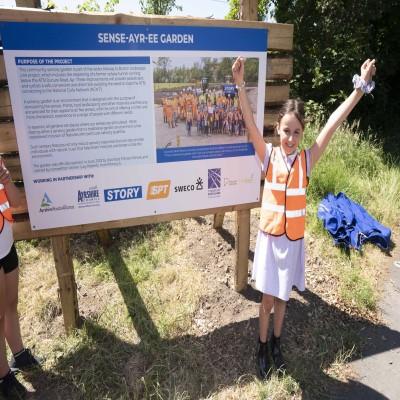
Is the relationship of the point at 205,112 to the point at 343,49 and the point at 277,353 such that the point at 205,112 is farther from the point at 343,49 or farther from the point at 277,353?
the point at 343,49

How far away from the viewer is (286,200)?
2.60 m

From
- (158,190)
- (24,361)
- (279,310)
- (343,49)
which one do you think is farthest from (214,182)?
(343,49)

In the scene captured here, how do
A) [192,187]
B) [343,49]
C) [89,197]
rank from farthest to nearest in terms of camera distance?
1. [343,49]
2. [192,187]
3. [89,197]

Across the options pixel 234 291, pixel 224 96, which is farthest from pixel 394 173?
pixel 224 96

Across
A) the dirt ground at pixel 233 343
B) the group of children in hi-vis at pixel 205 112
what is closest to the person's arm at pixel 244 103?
the group of children in hi-vis at pixel 205 112

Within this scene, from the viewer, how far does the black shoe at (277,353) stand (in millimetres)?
2891

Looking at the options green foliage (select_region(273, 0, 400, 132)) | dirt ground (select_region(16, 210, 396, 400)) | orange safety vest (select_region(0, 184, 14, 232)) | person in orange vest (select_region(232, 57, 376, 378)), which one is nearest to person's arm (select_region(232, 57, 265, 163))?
person in orange vest (select_region(232, 57, 376, 378))

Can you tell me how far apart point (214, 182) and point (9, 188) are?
4.98 ft

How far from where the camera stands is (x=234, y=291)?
376cm

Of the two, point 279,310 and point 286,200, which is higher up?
point 286,200

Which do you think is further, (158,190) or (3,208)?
(158,190)

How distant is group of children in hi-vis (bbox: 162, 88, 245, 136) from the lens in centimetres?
283

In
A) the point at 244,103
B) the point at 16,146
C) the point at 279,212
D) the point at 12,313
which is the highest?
the point at 244,103

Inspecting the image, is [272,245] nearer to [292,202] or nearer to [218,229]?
[292,202]
